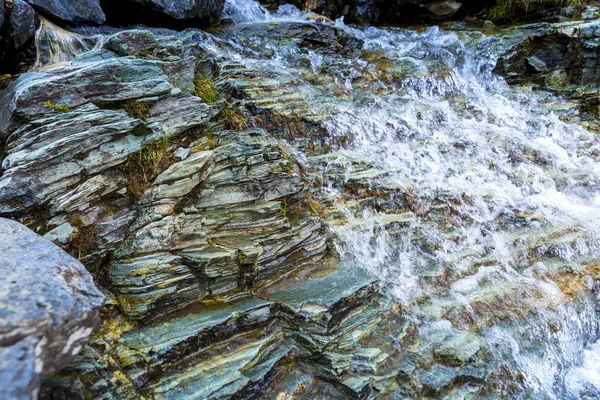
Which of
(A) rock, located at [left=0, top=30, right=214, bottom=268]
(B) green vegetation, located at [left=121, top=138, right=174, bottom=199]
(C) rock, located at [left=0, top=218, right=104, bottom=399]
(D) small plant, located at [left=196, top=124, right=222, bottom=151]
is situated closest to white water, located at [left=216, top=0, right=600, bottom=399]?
(D) small plant, located at [left=196, top=124, right=222, bottom=151]

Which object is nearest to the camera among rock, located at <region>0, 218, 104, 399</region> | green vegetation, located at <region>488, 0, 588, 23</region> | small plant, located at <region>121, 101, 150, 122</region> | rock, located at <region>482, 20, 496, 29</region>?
rock, located at <region>0, 218, 104, 399</region>

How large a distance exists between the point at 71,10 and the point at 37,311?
809 cm

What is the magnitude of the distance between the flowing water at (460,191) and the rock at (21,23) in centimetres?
54

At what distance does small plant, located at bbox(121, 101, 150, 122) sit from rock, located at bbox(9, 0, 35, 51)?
2.89 m

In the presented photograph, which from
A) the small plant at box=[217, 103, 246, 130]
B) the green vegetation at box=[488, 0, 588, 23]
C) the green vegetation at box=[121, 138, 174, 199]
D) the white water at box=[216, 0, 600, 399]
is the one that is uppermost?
the green vegetation at box=[488, 0, 588, 23]

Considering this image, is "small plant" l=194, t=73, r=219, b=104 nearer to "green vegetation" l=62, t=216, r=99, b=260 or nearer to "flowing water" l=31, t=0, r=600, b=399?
"flowing water" l=31, t=0, r=600, b=399

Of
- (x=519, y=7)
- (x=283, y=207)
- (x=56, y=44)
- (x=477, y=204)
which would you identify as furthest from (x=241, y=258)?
(x=519, y=7)

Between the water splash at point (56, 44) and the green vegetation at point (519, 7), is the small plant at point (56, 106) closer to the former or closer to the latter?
the water splash at point (56, 44)

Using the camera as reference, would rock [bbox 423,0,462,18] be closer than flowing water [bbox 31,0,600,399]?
No

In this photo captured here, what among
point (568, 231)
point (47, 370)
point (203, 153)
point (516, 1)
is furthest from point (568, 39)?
point (47, 370)

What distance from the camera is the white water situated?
18.0ft

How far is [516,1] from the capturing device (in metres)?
14.0

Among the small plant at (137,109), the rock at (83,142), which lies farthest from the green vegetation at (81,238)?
the small plant at (137,109)

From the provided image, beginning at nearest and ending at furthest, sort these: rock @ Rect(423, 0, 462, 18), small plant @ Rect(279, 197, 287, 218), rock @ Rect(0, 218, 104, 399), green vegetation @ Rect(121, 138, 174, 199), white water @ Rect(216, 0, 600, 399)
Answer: rock @ Rect(0, 218, 104, 399)
green vegetation @ Rect(121, 138, 174, 199)
white water @ Rect(216, 0, 600, 399)
small plant @ Rect(279, 197, 287, 218)
rock @ Rect(423, 0, 462, 18)
